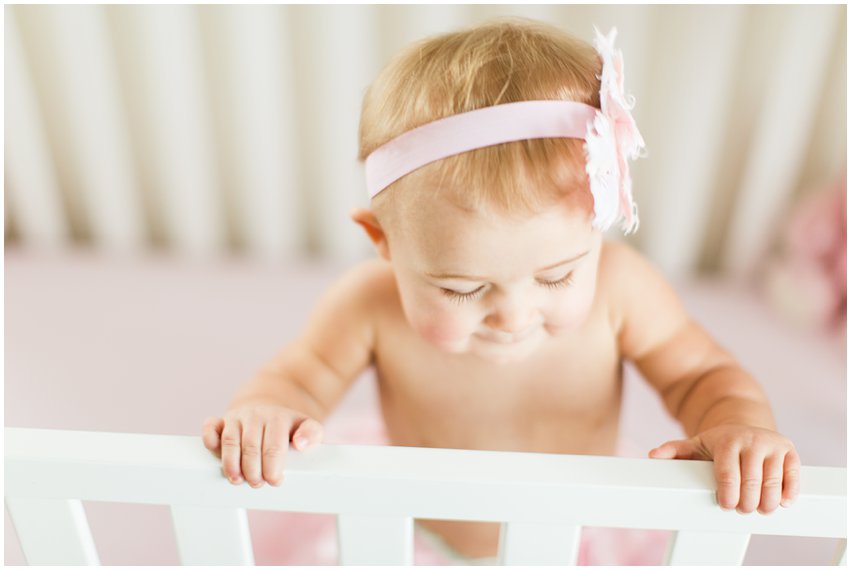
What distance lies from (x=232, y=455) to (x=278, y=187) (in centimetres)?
77

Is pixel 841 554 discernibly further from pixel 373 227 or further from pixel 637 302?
pixel 373 227

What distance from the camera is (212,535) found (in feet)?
1.78

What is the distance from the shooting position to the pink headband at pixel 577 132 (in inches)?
20.2

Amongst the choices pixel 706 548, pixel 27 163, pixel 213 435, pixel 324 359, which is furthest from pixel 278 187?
pixel 706 548

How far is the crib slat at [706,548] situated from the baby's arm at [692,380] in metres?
0.05

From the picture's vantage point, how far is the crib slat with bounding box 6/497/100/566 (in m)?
0.53

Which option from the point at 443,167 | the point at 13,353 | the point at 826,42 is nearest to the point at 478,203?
the point at 443,167

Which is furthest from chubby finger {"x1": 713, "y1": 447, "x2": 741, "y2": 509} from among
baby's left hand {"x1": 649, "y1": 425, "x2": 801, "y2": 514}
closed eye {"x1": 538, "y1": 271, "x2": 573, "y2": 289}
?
closed eye {"x1": 538, "y1": 271, "x2": 573, "y2": 289}

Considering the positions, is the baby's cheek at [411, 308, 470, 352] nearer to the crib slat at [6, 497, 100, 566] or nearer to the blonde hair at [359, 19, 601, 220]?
the blonde hair at [359, 19, 601, 220]

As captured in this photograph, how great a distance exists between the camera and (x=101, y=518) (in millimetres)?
933

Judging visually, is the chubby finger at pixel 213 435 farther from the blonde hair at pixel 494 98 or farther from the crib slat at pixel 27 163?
→ the crib slat at pixel 27 163

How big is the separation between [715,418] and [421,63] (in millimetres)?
350

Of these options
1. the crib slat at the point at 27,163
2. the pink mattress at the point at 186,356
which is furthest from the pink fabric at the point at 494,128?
the crib slat at the point at 27,163

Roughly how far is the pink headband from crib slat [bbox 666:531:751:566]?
8.0 inches
